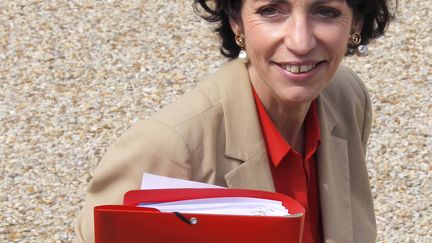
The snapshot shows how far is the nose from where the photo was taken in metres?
2.45

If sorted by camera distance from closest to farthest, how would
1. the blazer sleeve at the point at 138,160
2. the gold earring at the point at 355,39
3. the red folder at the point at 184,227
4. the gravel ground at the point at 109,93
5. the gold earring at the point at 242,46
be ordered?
1. the red folder at the point at 184,227
2. the blazer sleeve at the point at 138,160
3. the gold earring at the point at 242,46
4. the gold earring at the point at 355,39
5. the gravel ground at the point at 109,93

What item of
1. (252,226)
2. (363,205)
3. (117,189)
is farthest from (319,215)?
(252,226)

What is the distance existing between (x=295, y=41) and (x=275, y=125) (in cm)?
41

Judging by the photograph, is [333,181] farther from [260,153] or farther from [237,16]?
[237,16]

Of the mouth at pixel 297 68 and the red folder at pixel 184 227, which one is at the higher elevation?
the mouth at pixel 297 68

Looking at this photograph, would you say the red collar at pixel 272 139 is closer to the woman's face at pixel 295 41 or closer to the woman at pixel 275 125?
the woman at pixel 275 125

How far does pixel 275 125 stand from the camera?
2789 millimetres

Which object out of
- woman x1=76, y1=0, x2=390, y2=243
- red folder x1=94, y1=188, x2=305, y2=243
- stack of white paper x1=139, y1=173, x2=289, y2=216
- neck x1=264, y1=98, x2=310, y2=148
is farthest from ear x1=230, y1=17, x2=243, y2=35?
red folder x1=94, y1=188, x2=305, y2=243

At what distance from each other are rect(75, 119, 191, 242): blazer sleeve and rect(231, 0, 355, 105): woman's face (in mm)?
318

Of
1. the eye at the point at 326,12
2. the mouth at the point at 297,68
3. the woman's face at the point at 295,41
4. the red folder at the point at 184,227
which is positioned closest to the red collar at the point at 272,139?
the woman's face at the point at 295,41

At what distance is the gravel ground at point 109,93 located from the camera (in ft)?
18.6

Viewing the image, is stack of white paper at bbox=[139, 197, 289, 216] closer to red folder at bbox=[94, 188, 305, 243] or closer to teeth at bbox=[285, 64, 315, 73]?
red folder at bbox=[94, 188, 305, 243]

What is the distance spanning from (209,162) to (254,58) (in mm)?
310

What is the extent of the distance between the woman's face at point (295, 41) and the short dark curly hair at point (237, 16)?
10 cm
